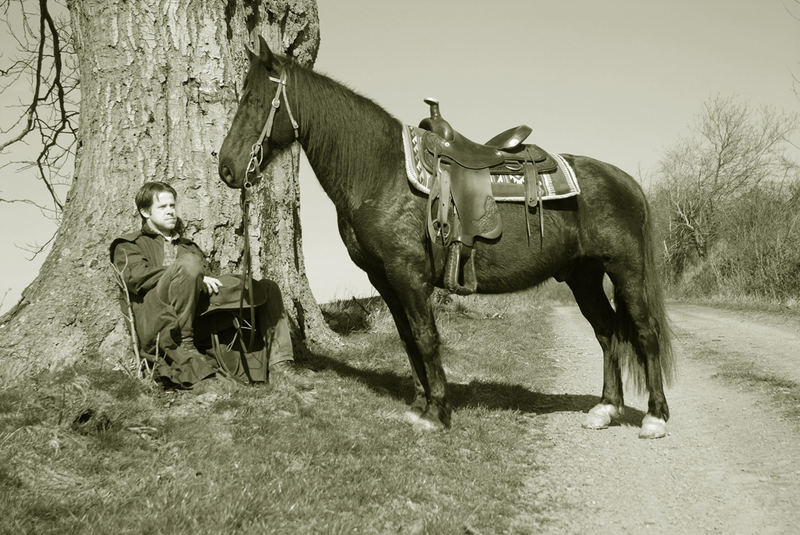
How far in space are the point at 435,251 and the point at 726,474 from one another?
8.08ft

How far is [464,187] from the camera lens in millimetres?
4594

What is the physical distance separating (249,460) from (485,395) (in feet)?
9.42

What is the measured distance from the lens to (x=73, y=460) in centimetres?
325

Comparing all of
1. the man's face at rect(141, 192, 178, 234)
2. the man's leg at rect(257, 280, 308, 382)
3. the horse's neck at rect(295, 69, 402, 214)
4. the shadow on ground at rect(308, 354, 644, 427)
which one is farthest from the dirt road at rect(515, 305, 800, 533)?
the man's face at rect(141, 192, 178, 234)

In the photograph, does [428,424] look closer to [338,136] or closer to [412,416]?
[412,416]

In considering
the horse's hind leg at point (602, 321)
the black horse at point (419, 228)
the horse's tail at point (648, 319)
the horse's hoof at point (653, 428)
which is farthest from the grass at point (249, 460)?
the horse's tail at point (648, 319)

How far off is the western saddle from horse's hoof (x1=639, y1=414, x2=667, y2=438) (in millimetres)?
1762

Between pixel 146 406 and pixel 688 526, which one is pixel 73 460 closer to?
pixel 146 406

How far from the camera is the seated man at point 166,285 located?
4.36m

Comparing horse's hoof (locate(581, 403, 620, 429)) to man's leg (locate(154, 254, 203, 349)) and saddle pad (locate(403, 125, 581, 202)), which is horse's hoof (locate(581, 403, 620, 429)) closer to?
saddle pad (locate(403, 125, 581, 202))

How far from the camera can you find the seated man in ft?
14.3

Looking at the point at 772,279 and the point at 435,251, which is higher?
the point at 435,251

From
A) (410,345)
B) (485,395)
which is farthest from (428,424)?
(485,395)

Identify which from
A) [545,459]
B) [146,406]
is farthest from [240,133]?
[545,459]
